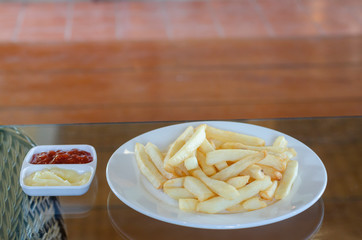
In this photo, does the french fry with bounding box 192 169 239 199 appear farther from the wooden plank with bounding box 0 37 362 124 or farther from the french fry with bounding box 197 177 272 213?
the wooden plank with bounding box 0 37 362 124

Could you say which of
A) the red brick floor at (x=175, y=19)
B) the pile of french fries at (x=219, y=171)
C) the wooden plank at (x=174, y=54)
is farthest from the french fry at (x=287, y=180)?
the red brick floor at (x=175, y=19)

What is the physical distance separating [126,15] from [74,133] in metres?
2.62

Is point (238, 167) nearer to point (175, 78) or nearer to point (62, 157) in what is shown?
point (62, 157)

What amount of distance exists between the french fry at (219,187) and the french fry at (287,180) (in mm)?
107

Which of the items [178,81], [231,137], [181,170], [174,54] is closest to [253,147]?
[231,137]

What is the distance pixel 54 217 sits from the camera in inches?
43.8

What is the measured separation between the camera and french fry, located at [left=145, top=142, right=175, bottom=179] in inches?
46.4

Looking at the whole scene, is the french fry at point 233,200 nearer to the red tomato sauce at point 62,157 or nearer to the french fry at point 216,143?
the french fry at point 216,143

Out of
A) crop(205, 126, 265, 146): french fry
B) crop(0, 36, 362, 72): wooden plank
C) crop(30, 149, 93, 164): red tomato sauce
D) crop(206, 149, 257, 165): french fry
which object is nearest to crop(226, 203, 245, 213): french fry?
crop(206, 149, 257, 165): french fry

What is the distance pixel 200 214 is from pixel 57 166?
38 cm

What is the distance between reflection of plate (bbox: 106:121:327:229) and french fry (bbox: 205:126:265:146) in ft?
0.29

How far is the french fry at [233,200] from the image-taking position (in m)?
1.05

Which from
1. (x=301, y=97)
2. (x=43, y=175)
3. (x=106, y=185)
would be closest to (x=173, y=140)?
(x=106, y=185)

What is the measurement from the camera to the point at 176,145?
1.21 m
